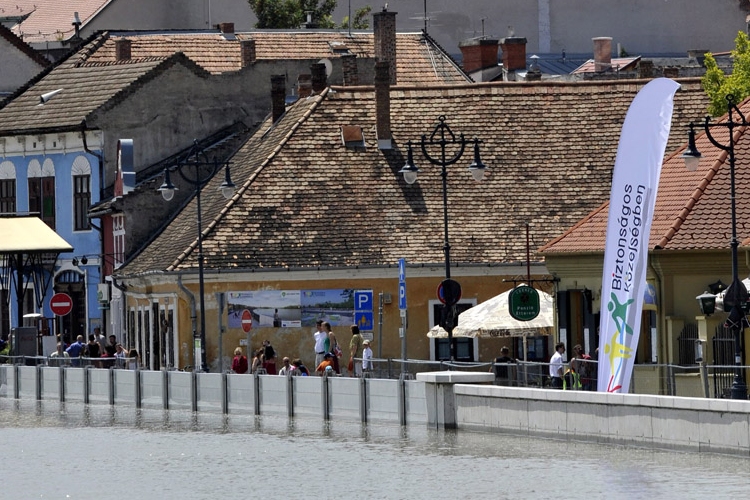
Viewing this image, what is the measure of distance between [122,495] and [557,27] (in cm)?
5811

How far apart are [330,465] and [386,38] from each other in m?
39.6

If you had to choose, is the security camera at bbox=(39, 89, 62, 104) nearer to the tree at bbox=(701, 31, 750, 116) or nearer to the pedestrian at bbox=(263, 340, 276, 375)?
the pedestrian at bbox=(263, 340, 276, 375)

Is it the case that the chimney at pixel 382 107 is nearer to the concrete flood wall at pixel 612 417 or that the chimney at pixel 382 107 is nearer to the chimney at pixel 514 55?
the chimney at pixel 514 55

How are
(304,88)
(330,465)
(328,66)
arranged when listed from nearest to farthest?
(330,465) → (304,88) → (328,66)

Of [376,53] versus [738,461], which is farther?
[376,53]

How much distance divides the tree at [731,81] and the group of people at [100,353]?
46.8ft

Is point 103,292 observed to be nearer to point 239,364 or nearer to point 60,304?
point 60,304

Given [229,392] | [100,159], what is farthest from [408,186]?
[229,392]

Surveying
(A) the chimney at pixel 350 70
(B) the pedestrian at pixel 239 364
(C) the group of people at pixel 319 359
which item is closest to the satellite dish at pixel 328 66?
(A) the chimney at pixel 350 70

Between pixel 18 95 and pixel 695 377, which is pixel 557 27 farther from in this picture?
pixel 695 377

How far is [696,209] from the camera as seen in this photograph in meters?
44.8

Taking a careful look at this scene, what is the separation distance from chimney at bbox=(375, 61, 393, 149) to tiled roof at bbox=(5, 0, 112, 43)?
2844cm

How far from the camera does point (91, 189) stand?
65438 mm

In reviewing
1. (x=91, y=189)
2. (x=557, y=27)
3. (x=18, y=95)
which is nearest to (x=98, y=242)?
(x=91, y=189)
